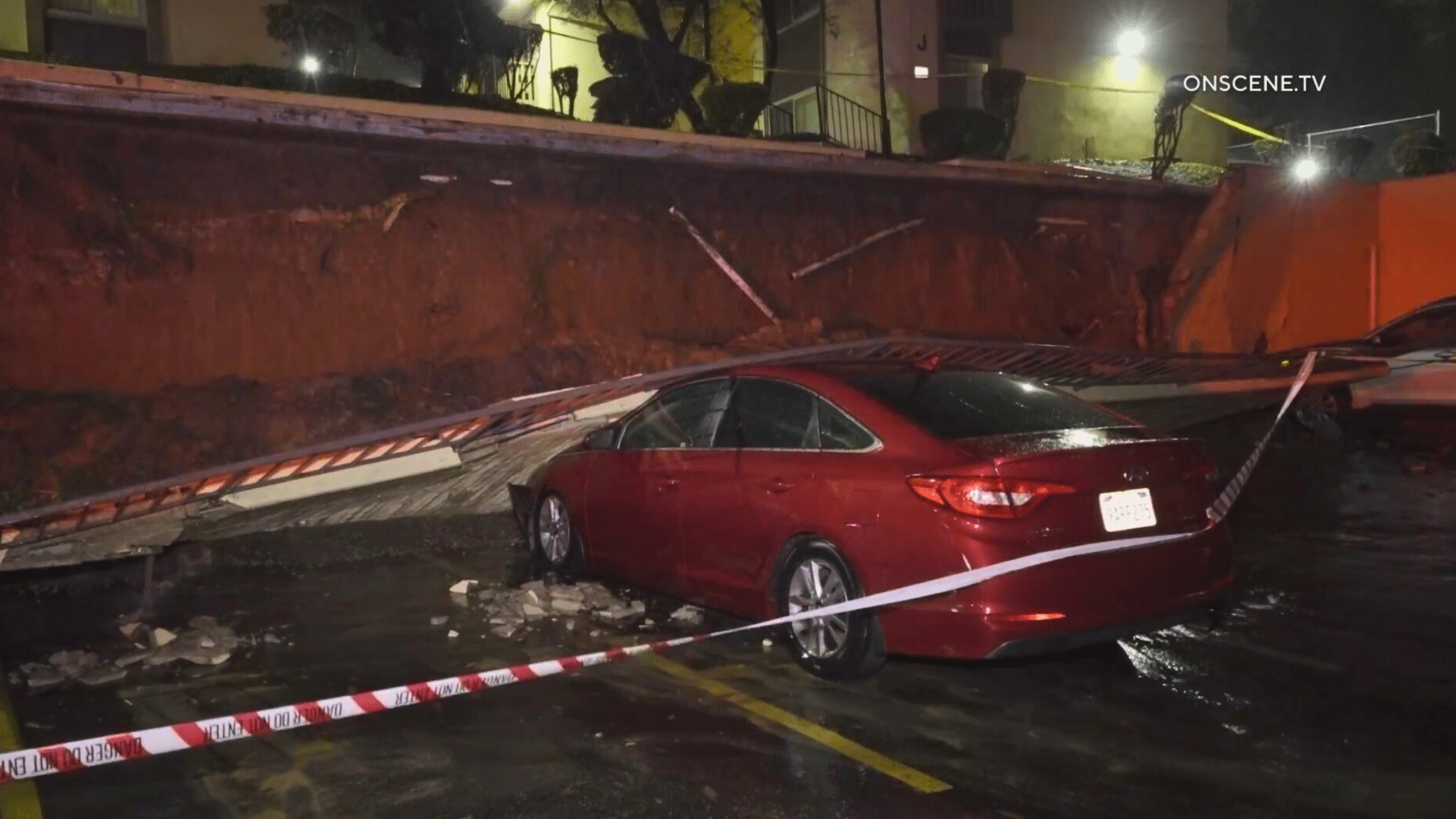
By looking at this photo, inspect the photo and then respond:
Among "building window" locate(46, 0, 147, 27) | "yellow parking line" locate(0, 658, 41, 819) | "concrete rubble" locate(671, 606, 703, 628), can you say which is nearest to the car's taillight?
"concrete rubble" locate(671, 606, 703, 628)

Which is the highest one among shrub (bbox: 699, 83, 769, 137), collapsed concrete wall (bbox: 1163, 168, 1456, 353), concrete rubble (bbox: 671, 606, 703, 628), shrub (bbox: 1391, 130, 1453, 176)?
shrub (bbox: 699, 83, 769, 137)

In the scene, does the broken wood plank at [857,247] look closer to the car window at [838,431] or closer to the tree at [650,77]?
the tree at [650,77]

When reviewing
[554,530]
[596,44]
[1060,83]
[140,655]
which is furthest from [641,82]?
[140,655]

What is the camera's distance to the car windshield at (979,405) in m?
5.63

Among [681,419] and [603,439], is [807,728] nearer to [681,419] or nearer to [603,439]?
[681,419]

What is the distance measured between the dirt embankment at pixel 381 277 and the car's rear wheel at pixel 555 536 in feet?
8.61

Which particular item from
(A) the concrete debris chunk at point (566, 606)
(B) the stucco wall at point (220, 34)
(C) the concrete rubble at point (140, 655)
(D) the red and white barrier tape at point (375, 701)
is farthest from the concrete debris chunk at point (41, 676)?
(B) the stucco wall at point (220, 34)

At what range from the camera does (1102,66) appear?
23078 millimetres

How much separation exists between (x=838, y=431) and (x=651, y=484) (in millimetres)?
1547

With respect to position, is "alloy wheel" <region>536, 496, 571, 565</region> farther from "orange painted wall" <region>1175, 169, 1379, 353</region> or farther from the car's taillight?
"orange painted wall" <region>1175, 169, 1379, 353</region>

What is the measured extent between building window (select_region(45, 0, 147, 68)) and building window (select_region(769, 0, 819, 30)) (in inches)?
442

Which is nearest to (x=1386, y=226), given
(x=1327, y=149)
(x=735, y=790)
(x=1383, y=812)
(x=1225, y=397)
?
(x=1225, y=397)

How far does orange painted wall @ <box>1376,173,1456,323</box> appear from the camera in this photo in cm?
1431

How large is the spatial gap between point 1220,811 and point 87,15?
14395mm
